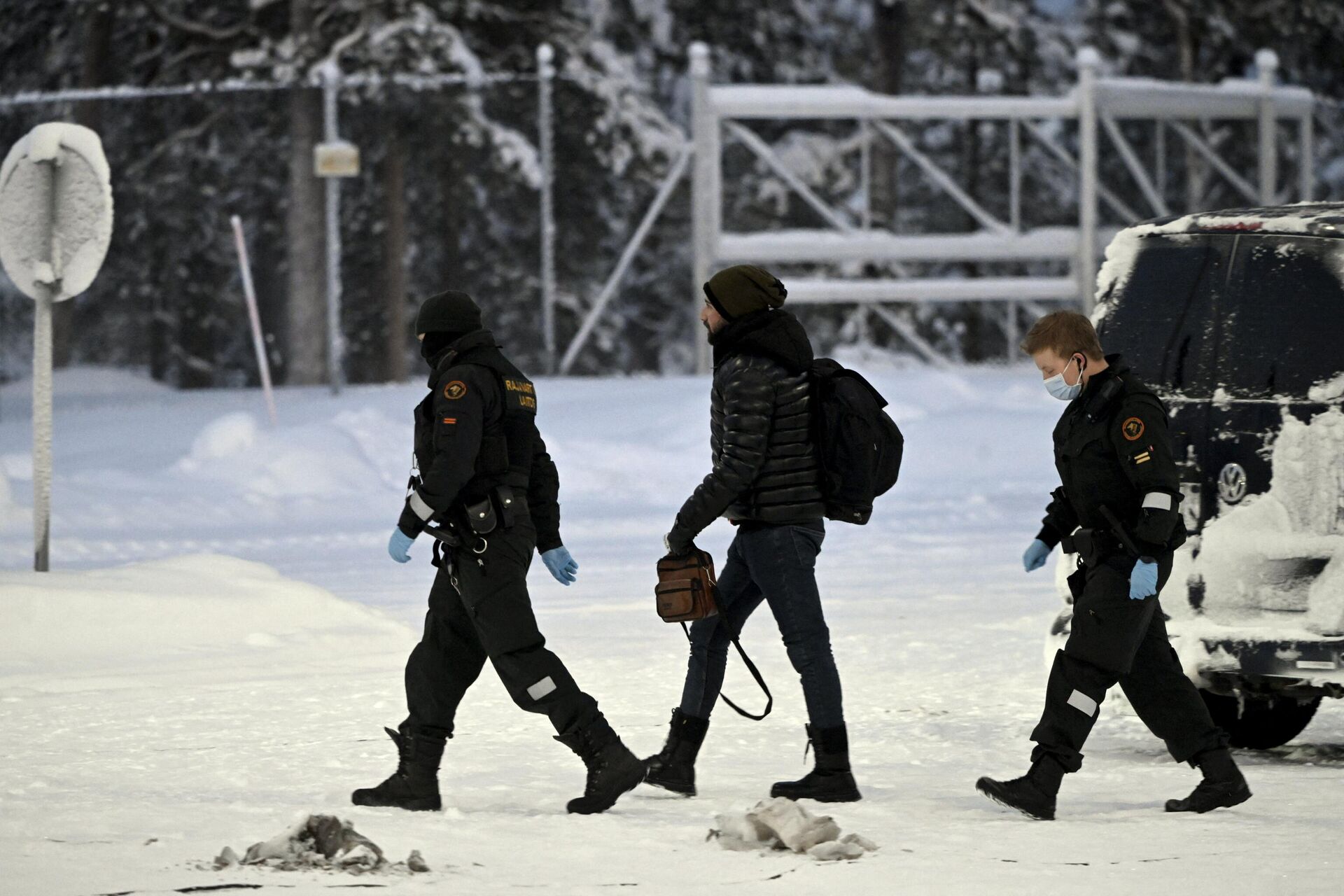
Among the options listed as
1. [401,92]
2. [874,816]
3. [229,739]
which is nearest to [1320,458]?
[874,816]

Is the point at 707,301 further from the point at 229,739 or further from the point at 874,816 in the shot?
the point at 229,739

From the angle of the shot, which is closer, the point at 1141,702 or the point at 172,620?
the point at 1141,702

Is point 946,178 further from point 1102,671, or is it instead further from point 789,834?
point 789,834

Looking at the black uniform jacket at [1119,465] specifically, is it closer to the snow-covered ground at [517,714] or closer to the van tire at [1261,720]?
the snow-covered ground at [517,714]

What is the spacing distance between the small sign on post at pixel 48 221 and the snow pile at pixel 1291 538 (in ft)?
21.4

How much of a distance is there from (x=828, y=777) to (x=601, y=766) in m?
0.75

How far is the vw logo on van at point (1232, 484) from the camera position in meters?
7.56

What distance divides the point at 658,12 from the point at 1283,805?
2669 cm

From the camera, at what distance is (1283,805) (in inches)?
277

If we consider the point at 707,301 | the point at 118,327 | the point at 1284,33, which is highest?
the point at 1284,33

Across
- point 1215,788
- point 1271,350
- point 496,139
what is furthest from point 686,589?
point 496,139

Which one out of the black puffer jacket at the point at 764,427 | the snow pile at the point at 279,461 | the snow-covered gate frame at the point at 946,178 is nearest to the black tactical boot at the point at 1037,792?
the black puffer jacket at the point at 764,427

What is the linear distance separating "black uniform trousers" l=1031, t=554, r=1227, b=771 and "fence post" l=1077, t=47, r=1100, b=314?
16030 millimetres

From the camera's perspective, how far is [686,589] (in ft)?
23.2
